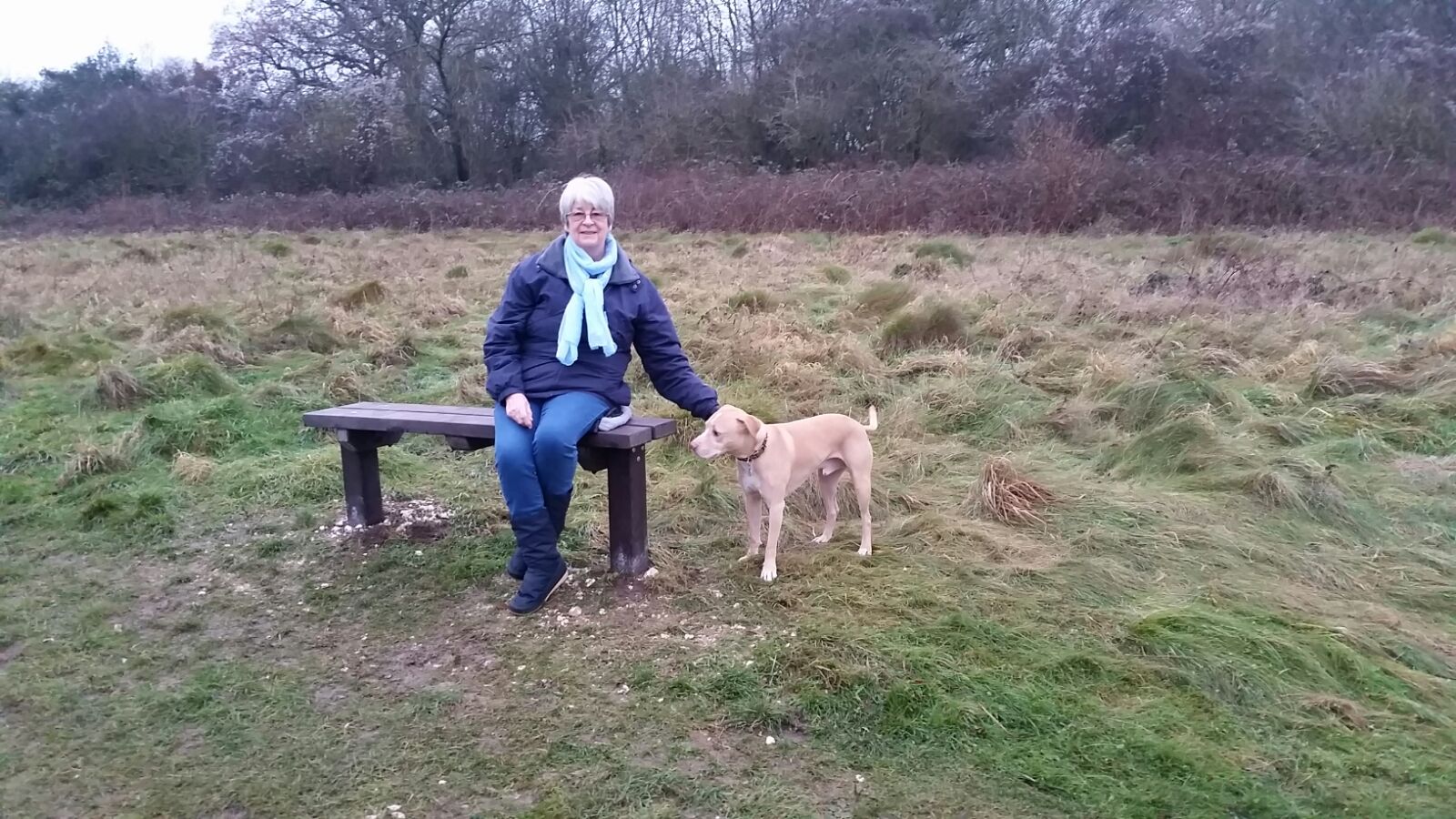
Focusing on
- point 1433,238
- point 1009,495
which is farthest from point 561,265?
point 1433,238

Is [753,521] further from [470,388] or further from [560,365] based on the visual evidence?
[470,388]

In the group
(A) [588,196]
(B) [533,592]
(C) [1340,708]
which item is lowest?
(C) [1340,708]

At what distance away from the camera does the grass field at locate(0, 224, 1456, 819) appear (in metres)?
2.71

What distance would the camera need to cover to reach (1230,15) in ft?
71.7

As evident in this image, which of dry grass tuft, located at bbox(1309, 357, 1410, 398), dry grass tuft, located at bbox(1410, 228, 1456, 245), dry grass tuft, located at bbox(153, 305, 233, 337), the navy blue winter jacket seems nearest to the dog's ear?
the navy blue winter jacket

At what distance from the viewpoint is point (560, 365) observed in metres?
3.81

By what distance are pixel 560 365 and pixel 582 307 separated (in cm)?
25

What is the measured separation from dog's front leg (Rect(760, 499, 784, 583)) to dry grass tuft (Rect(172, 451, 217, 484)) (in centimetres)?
313

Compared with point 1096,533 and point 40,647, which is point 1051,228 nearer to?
point 1096,533

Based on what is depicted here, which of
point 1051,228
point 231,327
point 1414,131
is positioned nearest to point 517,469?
point 231,327

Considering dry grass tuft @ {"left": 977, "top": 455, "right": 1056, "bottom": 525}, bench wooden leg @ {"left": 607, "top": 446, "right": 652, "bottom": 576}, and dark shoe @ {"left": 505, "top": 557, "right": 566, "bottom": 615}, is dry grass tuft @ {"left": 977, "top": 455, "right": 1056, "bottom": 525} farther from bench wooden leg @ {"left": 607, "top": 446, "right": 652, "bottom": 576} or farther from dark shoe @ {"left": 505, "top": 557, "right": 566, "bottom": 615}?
dark shoe @ {"left": 505, "top": 557, "right": 566, "bottom": 615}

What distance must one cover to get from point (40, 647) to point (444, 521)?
63.0 inches

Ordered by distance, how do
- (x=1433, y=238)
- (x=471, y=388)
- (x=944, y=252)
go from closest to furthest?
(x=471, y=388) → (x=944, y=252) → (x=1433, y=238)

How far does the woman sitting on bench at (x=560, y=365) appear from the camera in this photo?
367 cm
